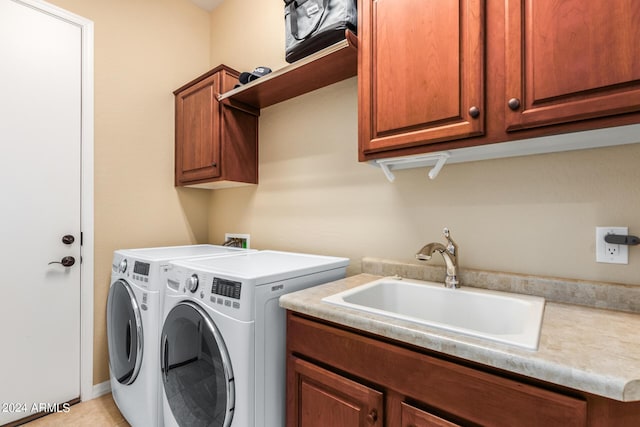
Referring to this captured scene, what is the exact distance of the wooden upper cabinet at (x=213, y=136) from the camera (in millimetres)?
2059

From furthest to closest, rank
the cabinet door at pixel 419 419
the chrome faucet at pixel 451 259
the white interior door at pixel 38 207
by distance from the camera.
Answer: the white interior door at pixel 38 207 → the chrome faucet at pixel 451 259 → the cabinet door at pixel 419 419

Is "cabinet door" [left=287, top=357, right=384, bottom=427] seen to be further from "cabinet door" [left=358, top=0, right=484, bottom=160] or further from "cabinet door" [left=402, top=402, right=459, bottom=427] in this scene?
"cabinet door" [left=358, top=0, right=484, bottom=160]

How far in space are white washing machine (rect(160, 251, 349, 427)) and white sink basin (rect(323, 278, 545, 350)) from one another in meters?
0.26

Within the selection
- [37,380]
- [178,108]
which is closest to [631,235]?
[178,108]

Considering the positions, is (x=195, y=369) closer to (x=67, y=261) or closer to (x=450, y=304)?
(x=450, y=304)

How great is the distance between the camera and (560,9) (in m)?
0.86

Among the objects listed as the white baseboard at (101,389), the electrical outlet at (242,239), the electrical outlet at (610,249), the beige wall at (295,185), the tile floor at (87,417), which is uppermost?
the beige wall at (295,185)

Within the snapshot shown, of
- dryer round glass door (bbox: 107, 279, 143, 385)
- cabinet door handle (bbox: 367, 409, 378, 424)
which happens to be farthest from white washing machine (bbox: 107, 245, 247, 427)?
cabinet door handle (bbox: 367, 409, 378, 424)

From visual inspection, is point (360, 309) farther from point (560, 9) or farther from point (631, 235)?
point (560, 9)

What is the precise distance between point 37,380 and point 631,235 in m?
3.04

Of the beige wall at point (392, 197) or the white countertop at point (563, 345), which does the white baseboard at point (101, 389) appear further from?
the white countertop at point (563, 345)

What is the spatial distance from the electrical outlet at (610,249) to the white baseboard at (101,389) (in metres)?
2.87

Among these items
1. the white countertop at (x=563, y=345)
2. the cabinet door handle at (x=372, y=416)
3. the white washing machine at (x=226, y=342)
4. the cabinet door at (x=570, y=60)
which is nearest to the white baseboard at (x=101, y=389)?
the white washing machine at (x=226, y=342)

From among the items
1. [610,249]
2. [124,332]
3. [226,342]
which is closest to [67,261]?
[124,332]
